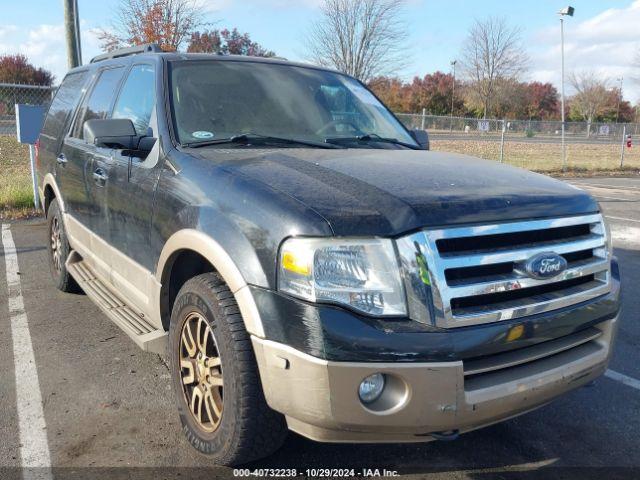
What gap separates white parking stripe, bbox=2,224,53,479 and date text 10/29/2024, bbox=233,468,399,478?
0.93 m

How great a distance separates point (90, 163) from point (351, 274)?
8.83ft

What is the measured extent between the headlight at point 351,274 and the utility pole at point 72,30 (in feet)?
31.9

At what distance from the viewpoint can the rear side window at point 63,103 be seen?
16.7ft

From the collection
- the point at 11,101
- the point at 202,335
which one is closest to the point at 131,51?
the point at 202,335

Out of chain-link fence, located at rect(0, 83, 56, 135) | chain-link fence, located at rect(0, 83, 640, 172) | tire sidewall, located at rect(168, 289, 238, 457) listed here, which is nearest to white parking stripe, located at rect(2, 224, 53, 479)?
tire sidewall, located at rect(168, 289, 238, 457)

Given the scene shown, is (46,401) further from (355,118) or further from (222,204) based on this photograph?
(355,118)

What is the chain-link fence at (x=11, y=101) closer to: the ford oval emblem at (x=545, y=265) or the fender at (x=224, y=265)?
the fender at (x=224, y=265)

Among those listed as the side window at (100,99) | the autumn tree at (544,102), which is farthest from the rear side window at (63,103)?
the autumn tree at (544,102)

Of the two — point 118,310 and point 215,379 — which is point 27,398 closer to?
point 118,310

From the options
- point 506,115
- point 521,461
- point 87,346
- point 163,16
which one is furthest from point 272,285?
point 506,115

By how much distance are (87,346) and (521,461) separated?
301cm

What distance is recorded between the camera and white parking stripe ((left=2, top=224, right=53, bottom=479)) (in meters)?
2.84

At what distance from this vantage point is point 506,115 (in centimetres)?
5191

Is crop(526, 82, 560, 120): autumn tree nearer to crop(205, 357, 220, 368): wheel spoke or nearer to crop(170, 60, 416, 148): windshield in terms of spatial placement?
crop(170, 60, 416, 148): windshield
